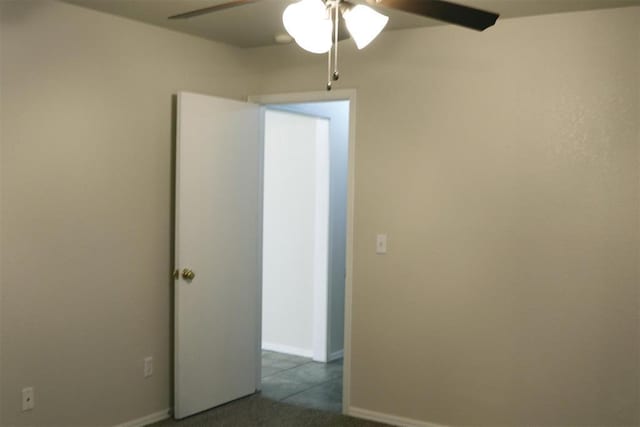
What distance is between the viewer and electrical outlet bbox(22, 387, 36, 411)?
322 centimetres

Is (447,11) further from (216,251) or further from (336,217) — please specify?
(336,217)

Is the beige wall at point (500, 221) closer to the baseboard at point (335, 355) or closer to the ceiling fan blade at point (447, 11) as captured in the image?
the baseboard at point (335, 355)

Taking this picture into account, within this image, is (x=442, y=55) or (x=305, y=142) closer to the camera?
(x=442, y=55)

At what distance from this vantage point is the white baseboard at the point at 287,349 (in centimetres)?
541

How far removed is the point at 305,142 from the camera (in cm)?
534

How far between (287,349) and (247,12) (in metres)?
3.02

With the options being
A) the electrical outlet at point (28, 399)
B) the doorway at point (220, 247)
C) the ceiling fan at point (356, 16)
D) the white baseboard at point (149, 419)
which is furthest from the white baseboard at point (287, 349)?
the ceiling fan at point (356, 16)

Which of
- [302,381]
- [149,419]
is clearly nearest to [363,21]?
[149,419]

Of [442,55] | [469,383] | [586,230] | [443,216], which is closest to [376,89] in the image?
[442,55]

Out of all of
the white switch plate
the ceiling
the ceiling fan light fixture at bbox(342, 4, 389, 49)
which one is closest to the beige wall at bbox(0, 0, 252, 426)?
the ceiling

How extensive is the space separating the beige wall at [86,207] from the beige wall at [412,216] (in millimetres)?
10

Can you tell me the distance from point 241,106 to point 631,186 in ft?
7.68

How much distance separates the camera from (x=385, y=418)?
3.91 meters

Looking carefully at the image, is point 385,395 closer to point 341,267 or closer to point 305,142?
point 341,267
